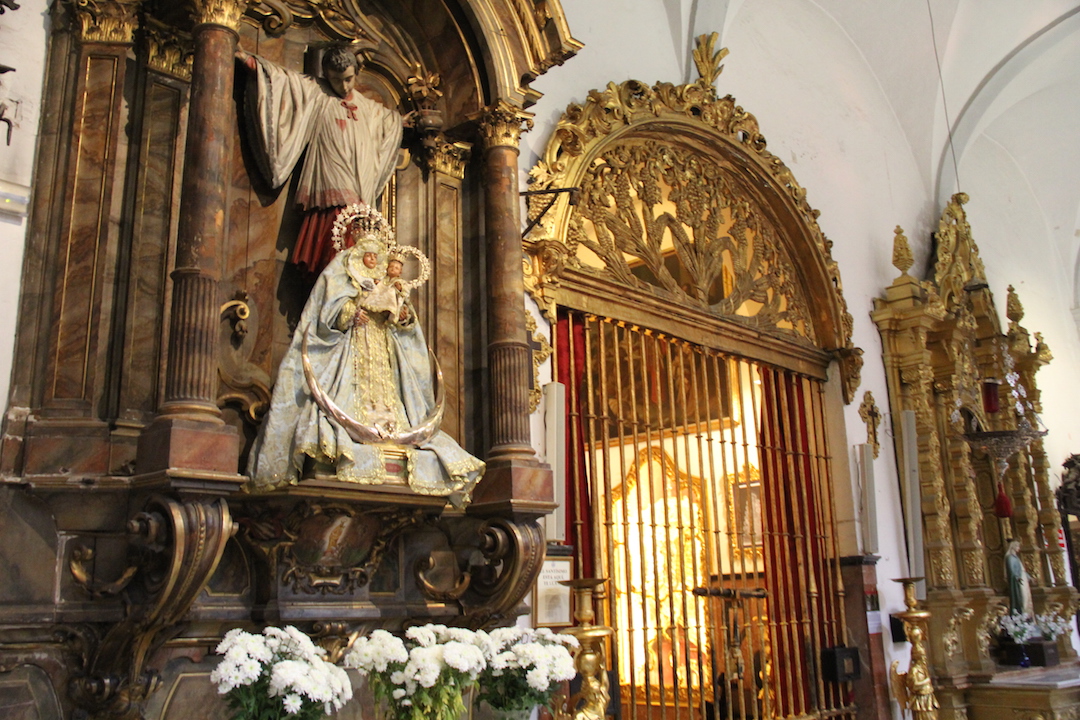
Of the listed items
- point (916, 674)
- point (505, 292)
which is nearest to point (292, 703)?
point (505, 292)

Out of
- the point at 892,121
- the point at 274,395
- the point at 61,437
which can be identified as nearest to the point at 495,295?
the point at 274,395

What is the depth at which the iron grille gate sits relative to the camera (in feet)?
17.6

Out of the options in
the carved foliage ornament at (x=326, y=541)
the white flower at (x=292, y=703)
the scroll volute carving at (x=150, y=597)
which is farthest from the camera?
the carved foliage ornament at (x=326, y=541)

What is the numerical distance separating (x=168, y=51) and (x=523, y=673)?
2608 millimetres

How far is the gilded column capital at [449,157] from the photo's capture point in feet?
15.1

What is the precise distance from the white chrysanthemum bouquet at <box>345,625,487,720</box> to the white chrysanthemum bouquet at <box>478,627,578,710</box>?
0.69ft

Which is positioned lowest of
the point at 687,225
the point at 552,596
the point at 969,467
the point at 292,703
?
the point at 292,703

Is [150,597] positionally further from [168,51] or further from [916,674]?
[916,674]

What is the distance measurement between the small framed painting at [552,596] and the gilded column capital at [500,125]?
1.97 m

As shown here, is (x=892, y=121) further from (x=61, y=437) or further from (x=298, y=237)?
(x=61, y=437)

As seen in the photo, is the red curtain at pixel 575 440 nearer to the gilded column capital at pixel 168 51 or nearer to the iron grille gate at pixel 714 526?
the iron grille gate at pixel 714 526

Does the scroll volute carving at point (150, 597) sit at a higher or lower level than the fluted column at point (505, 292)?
lower

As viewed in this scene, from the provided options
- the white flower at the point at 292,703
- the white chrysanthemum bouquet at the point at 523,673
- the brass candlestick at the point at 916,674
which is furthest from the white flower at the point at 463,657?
the brass candlestick at the point at 916,674

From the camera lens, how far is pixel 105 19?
3.57 metres
